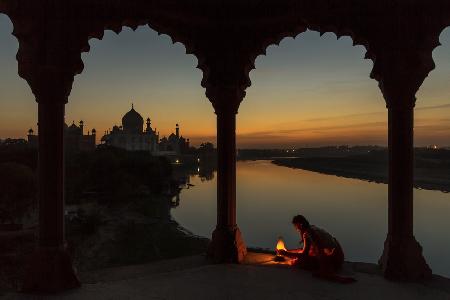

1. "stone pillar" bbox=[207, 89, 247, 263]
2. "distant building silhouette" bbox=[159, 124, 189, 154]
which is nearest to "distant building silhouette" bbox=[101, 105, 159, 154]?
"distant building silhouette" bbox=[159, 124, 189, 154]

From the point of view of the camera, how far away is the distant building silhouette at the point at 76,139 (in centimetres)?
7719

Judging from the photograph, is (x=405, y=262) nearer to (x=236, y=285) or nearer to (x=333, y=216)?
(x=236, y=285)

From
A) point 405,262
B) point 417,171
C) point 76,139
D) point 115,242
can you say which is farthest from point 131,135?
point 405,262

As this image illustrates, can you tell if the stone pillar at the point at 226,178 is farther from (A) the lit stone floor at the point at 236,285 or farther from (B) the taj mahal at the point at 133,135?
(B) the taj mahal at the point at 133,135

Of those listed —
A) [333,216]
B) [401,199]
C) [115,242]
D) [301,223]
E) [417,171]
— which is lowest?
[333,216]

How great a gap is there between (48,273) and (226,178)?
2.58 metres

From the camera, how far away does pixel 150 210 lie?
3097cm

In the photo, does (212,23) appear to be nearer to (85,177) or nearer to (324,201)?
(85,177)

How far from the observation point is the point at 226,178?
5.61 meters

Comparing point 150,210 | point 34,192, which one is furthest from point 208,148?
point 34,192

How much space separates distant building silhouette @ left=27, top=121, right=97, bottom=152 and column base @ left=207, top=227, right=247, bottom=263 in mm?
71068

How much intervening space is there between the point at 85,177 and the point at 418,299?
113ft

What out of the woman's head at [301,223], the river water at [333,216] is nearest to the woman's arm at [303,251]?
the woman's head at [301,223]

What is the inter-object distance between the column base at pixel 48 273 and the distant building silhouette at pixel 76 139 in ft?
234
